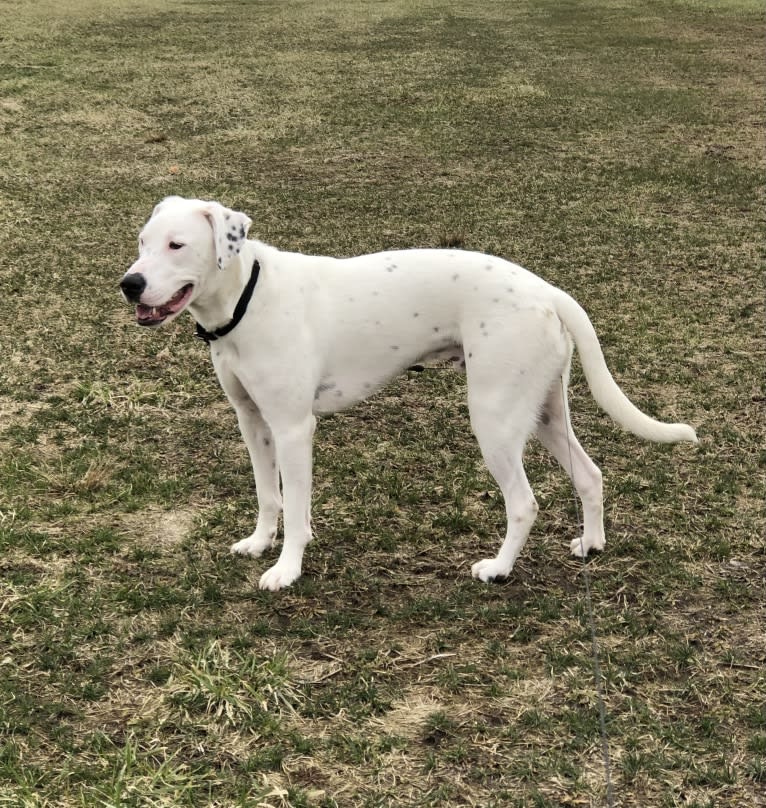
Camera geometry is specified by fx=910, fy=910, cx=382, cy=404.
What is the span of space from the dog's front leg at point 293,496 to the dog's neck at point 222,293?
450mm

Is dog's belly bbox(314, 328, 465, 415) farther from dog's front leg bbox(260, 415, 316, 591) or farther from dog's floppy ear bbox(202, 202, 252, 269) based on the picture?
dog's floppy ear bbox(202, 202, 252, 269)

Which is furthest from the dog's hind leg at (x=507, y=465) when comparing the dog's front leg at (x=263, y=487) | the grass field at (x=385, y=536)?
the dog's front leg at (x=263, y=487)

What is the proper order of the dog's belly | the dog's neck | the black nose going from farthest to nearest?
the dog's belly
the dog's neck
the black nose

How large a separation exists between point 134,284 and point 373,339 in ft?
2.84

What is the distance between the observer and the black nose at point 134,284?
2.91 metres

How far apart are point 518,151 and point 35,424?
664cm

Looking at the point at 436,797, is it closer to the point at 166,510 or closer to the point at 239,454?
the point at 166,510

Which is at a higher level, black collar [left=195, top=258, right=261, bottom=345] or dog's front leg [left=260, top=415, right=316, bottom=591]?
black collar [left=195, top=258, right=261, bottom=345]

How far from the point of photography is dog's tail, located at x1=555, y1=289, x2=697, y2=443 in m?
3.21

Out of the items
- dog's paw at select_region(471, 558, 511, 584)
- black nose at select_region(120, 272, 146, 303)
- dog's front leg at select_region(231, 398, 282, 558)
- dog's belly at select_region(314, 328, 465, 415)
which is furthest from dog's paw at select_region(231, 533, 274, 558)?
black nose at select_region(120, 272, 146, 303)

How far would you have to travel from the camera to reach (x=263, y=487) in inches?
140

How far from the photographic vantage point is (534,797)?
2.45 meters

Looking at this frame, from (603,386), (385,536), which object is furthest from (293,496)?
(603,386)

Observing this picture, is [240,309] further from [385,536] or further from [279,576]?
[385,536]
